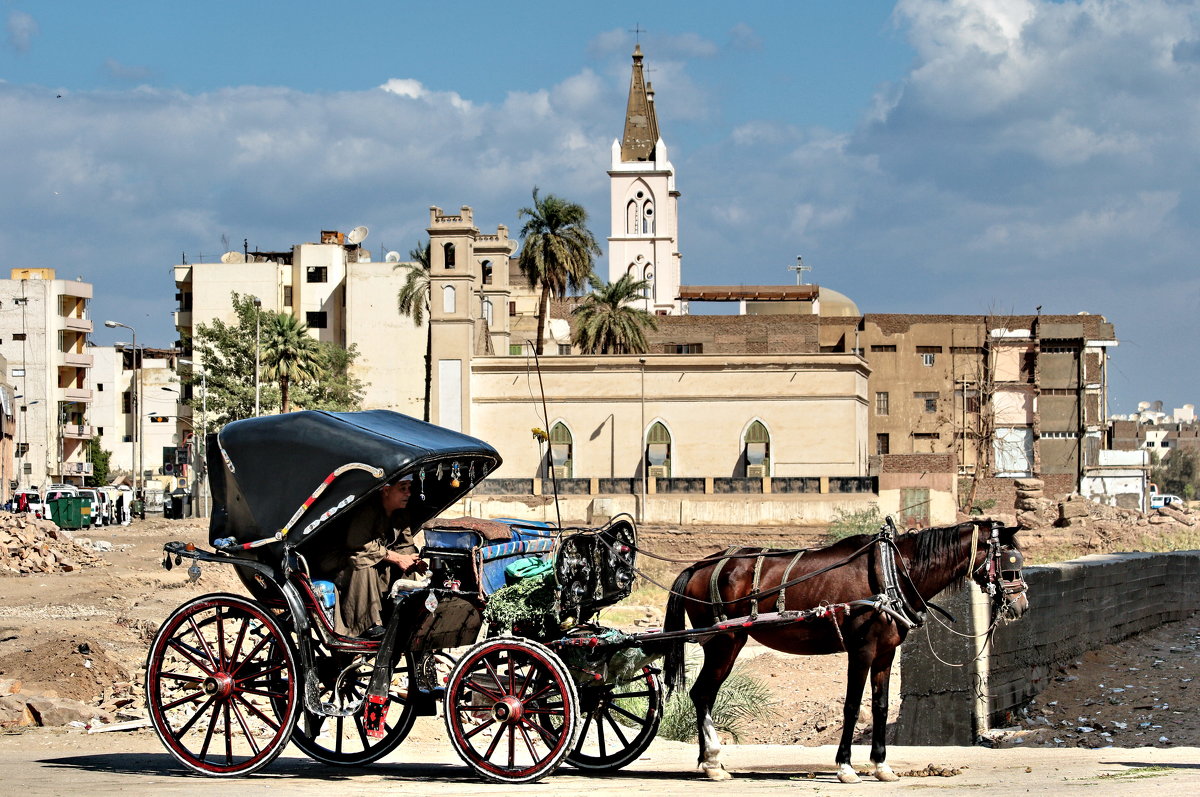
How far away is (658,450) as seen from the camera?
2243 inches

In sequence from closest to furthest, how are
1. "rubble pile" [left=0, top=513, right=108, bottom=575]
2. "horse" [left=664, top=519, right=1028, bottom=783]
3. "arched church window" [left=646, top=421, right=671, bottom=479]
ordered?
"horse" [left=664, top=519, right=1028, bottom=783]
"rubble pile" [left=0, top=513, right=108, bottom=575]
"arched church window" [left=646, top=421, right=671, bottom=479]

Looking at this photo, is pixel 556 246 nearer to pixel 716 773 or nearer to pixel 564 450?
A: pixel 564 450

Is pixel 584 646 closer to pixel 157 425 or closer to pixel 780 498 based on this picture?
pixel 780 498

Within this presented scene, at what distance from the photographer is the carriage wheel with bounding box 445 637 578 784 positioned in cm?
922

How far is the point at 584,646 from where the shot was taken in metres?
9.65

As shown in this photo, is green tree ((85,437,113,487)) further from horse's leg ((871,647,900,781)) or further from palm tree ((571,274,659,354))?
horse's leg ((871,647,900,781))

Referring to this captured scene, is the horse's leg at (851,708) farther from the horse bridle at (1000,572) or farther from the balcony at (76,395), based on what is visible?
the balcony at (76,395)

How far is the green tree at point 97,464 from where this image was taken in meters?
81.6

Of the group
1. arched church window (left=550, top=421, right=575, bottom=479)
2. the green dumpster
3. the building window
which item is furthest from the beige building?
the building window

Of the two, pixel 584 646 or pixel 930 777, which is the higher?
pixel 584 646

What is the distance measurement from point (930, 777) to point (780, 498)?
40.5m

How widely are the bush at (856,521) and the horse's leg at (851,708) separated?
1404 inches

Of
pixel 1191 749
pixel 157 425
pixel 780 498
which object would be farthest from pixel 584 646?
pixel 157 425

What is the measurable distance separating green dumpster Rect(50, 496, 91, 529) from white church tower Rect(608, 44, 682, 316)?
200 feet
